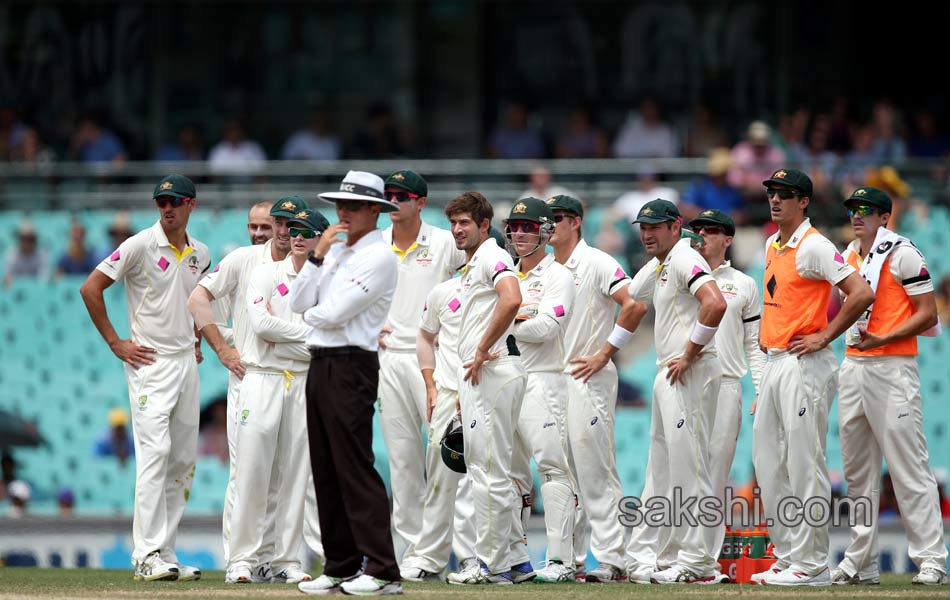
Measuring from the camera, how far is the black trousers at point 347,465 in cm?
841

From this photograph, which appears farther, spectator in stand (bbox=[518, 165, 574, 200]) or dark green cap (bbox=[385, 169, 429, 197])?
spectator in stand (bbox=[518, 165, 574, 200])

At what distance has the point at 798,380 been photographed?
32.6ft

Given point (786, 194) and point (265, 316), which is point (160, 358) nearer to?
point (265, 316)

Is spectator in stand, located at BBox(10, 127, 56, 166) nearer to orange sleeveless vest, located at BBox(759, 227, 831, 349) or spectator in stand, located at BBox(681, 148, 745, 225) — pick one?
spectator in stand, located at BBox(681, 148, 745, 225)

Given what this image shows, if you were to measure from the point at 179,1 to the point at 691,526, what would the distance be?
14890 mm

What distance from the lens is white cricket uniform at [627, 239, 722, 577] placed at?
1009cm

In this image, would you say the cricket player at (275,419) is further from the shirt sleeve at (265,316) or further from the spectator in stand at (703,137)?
the spectator in stand at (703,137)

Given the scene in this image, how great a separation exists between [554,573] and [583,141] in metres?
10.7

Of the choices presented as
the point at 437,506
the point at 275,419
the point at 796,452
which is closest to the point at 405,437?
the point at 437,506

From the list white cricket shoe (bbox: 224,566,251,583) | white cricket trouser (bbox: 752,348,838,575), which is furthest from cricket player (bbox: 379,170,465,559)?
white cricket trouser (bbox: 752,348,838,575)

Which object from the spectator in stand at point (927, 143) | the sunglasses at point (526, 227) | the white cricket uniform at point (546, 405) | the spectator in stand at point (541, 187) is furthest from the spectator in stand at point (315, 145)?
the sunglasses at point (526, 227)

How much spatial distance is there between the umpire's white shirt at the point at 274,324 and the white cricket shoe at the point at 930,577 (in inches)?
175

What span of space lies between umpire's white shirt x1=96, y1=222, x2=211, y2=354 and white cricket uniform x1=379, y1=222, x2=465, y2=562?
4.91 ft

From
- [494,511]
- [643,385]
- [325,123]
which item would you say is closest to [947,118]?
[643,385]
